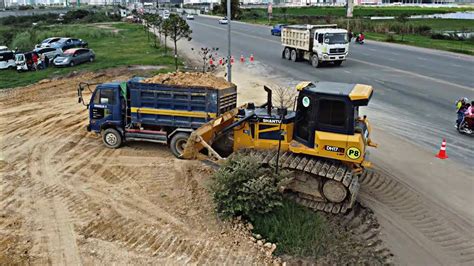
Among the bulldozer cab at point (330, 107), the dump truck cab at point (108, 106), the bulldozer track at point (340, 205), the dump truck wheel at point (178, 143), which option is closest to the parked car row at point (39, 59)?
the dump truck cab at point (108, 106)

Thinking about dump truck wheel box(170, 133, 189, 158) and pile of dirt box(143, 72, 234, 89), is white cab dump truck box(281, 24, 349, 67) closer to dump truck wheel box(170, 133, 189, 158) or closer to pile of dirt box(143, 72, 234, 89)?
pile of dirt box(143, 72, 234, 89)

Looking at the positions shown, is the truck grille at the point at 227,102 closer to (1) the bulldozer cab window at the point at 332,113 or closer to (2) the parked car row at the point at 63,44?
(1) the bulldozer cab window at the point at 332,113

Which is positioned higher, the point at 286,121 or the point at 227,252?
the point at 286,121

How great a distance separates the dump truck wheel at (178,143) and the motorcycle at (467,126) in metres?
10.3

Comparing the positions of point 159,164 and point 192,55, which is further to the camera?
point 192,55

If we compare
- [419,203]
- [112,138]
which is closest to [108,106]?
[112,138]

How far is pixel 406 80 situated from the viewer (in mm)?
25109

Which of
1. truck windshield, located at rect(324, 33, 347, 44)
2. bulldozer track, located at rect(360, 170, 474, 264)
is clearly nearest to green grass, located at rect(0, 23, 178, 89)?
truck windshield, located at rect(324, 33, 347, 44)

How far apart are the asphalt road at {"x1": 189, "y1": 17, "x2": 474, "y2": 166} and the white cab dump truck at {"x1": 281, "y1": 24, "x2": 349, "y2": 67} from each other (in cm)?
77

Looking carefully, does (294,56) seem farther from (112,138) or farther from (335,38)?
(112,138)

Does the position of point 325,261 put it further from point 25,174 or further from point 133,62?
point 133,62

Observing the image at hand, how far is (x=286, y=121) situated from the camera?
1074cm

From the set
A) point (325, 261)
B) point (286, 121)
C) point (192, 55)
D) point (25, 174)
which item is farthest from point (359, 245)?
point (192, 55)

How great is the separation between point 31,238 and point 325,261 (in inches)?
242
